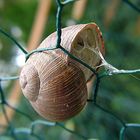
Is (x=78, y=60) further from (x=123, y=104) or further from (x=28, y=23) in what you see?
(x=28, y=23)

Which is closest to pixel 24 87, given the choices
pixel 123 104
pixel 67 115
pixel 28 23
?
pixel 67 115

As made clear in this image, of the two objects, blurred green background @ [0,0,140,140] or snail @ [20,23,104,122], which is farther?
blurred green background @ [0,0,140,140]

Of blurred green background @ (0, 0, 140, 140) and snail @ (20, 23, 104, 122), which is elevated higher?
snail @ (20, 23, 104, 122)

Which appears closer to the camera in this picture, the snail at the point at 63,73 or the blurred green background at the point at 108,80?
the snail at the point at 63,73

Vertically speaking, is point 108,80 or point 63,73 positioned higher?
point 63,73

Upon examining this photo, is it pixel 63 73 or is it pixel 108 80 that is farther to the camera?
pixel 108 80
